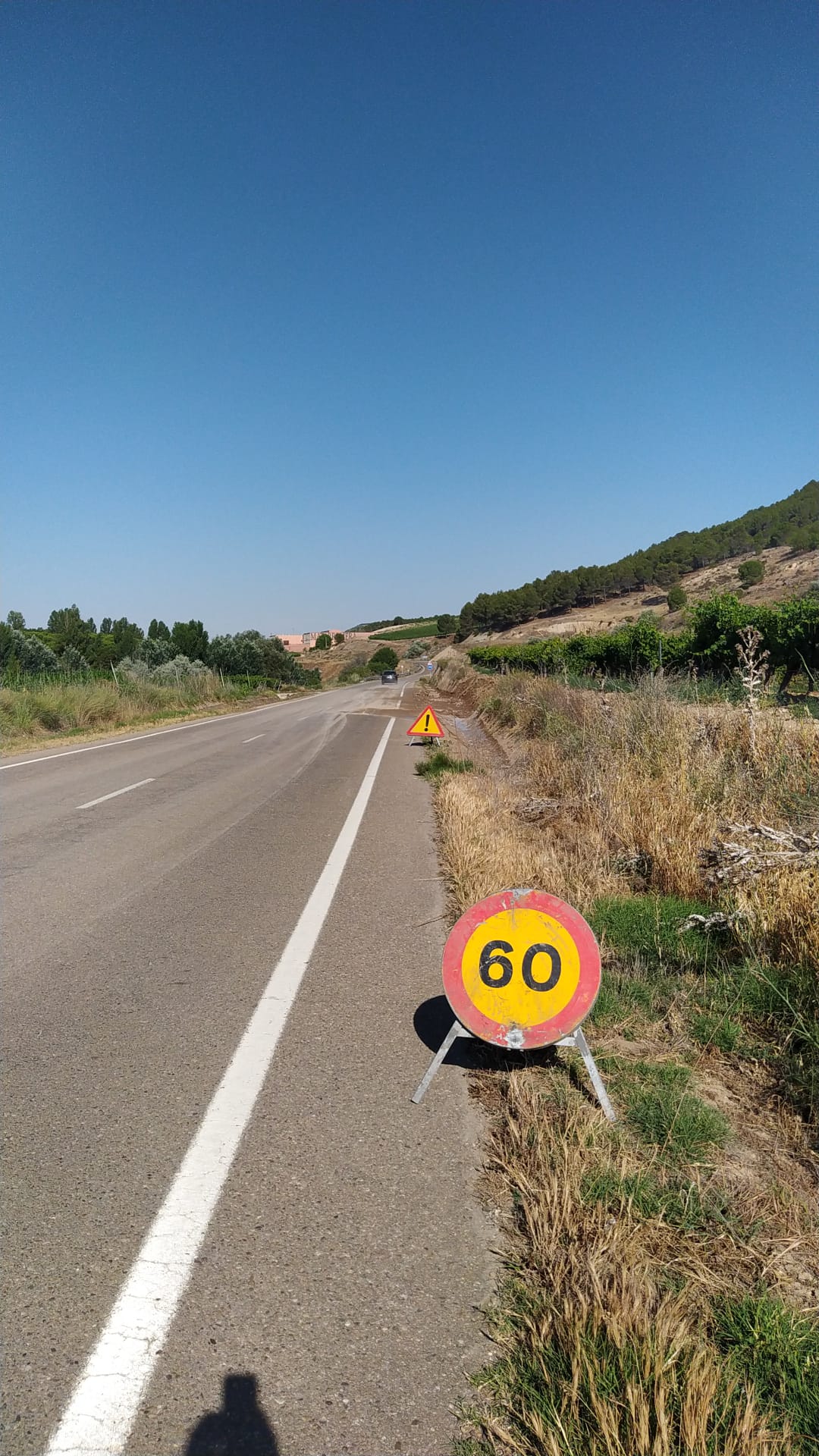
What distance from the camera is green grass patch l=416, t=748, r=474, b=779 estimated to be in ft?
44.9

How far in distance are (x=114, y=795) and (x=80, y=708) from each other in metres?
14.2

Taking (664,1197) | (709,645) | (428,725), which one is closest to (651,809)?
(664,1197)

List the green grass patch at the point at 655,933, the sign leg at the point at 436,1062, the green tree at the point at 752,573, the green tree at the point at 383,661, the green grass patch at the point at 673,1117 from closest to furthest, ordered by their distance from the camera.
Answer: the green grass patch at the point at 673,1117
the sign leg at the point at 436,1062
the green grass patch at the point at 655,933
the green tree at the point at 752,573
the green tree at the point at 383,661

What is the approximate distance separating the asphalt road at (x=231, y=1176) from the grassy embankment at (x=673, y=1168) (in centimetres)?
22

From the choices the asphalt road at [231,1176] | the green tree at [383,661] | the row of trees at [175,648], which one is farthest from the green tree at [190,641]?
the asphalt road at [231,1176]

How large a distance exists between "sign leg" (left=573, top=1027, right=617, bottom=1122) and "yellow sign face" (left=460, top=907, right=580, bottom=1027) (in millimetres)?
168

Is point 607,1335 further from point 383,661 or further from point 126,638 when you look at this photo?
point 383,661

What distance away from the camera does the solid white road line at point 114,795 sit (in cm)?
1032

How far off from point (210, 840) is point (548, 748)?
19.3ft

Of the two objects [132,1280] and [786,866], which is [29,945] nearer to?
[132,1280]

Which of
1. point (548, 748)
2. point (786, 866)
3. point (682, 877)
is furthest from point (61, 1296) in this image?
point (548, 748)

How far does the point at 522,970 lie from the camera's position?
3666 mm

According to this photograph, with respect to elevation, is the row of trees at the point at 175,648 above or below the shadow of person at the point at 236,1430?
above

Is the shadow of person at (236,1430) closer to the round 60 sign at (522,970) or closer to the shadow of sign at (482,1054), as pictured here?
the round 60 sign at (522,970)
